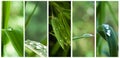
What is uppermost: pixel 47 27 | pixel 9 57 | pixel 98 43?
pixel 47 27

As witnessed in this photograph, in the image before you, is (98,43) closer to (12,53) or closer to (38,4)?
(38,4)

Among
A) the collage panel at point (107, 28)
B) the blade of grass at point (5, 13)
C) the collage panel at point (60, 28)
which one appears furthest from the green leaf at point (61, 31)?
the blade of grass at point (5, 13)

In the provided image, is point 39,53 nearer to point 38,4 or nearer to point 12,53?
point 12,53

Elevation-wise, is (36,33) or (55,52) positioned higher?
(36,33)

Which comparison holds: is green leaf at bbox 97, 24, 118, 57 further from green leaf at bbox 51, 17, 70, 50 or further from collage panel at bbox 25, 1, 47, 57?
collage panel at bbox 25, 1, 47, 57

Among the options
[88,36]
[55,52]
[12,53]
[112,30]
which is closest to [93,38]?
[88,36]

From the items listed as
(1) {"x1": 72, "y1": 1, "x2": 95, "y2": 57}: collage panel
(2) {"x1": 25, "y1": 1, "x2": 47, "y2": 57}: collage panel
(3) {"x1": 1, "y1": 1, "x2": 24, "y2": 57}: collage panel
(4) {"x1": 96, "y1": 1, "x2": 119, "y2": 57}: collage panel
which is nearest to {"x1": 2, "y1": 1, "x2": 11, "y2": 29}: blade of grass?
(3) {"x1": 1, "y1": 1, "x2": 24, "y2": 57}: collage panel

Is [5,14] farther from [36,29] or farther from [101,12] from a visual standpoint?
[101,12]
